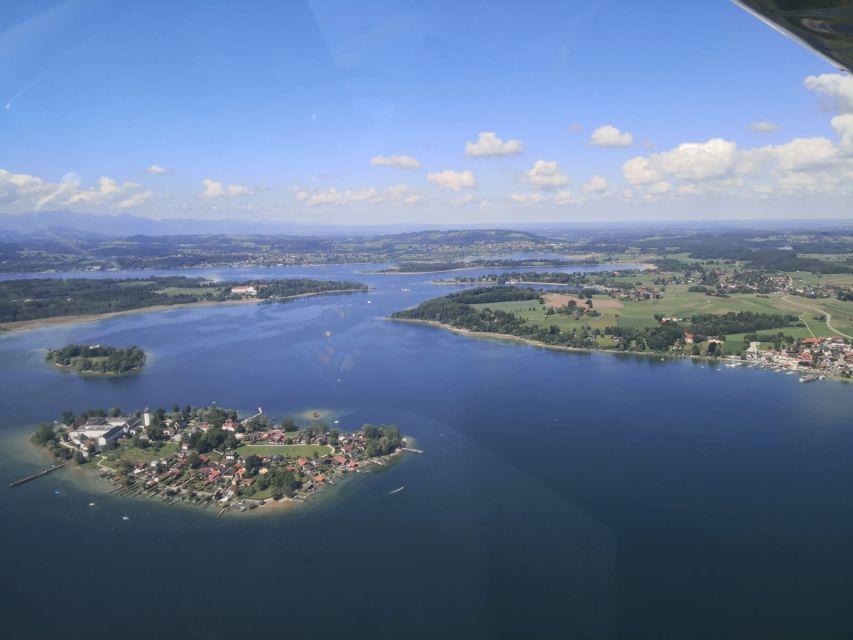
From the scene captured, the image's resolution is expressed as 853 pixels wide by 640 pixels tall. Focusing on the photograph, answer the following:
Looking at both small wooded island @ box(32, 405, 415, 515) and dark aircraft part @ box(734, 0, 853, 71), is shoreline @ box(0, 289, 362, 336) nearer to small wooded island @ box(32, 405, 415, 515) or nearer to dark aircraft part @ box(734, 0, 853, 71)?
small wooded island @ box(32, 405, 415, 515)

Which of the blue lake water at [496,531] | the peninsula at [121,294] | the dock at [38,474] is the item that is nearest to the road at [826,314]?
the blue lake water at [496,531]

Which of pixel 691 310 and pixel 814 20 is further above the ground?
pixel 814 20

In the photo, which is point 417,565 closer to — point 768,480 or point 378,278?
point 768,480

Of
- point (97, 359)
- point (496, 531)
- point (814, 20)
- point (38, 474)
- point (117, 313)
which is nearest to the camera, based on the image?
point (814, 20)

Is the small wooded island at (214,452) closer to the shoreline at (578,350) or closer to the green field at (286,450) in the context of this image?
the green field at (286,450)

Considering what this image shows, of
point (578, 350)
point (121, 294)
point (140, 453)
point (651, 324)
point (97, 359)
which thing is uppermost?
point (121, 294)

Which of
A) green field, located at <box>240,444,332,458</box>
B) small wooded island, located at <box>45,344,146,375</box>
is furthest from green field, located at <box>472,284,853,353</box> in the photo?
small wooded island, located at <box>45,344,146,375</box>

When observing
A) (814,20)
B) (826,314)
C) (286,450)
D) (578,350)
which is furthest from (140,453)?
(826,314)

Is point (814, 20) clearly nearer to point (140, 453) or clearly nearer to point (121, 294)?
point (140, 453)
